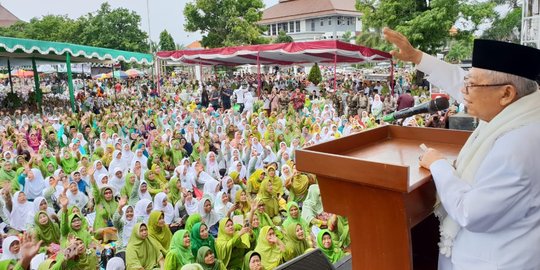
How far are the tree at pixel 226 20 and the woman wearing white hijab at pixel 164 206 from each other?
69.9 feet

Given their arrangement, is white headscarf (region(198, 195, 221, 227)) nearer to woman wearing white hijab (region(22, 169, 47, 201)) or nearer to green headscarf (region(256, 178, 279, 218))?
green headscarf (region(256, 178, 279, 218))

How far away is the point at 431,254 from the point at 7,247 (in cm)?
445

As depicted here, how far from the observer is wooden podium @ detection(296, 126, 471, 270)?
3.74 ft

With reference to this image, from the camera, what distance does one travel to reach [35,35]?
3772 centimetres

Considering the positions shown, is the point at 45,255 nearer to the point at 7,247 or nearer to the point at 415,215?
the point at 7,247

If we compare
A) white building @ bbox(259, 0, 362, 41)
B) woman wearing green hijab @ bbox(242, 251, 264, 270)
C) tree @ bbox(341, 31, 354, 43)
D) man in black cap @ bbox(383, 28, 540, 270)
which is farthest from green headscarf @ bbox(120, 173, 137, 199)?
white building @ bbox(259, 0, 362, 41)

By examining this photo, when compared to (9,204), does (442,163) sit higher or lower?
higher

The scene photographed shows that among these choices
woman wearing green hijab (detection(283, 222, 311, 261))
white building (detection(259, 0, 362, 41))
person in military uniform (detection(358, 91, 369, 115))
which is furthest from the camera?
white building (detection(259, 0, 362, 41))

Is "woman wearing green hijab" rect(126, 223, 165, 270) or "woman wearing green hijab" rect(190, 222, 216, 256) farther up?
"woman wearing green hijab" rect(190, 222, 216, 256)

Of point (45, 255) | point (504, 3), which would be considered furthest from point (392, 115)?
point (504, 3)

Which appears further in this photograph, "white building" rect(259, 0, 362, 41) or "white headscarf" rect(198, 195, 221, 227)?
"white building" rect(259, 0, 362, 41)

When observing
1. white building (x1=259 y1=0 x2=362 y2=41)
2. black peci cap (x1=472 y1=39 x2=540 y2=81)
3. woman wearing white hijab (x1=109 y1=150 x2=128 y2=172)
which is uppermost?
white building (x1=259 y1=0 x2=362 y2=41)

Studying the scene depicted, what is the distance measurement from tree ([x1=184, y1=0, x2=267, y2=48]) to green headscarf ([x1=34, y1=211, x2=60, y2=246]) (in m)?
22.2

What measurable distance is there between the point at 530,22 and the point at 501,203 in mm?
8897
